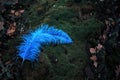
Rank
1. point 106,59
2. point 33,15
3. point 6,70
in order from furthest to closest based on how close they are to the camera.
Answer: point 33,15 < point 106,59 < point 6,70

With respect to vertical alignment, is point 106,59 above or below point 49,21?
below

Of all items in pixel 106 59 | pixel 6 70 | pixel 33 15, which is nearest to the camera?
pixel 6 70

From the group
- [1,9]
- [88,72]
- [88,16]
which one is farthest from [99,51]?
[1,9]

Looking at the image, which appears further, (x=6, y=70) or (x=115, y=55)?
(x=115, y=55)

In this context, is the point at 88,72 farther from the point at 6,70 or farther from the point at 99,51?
the point at 6,70

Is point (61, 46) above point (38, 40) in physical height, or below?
below

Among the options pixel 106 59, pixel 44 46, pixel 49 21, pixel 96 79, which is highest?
pixel 49 21
